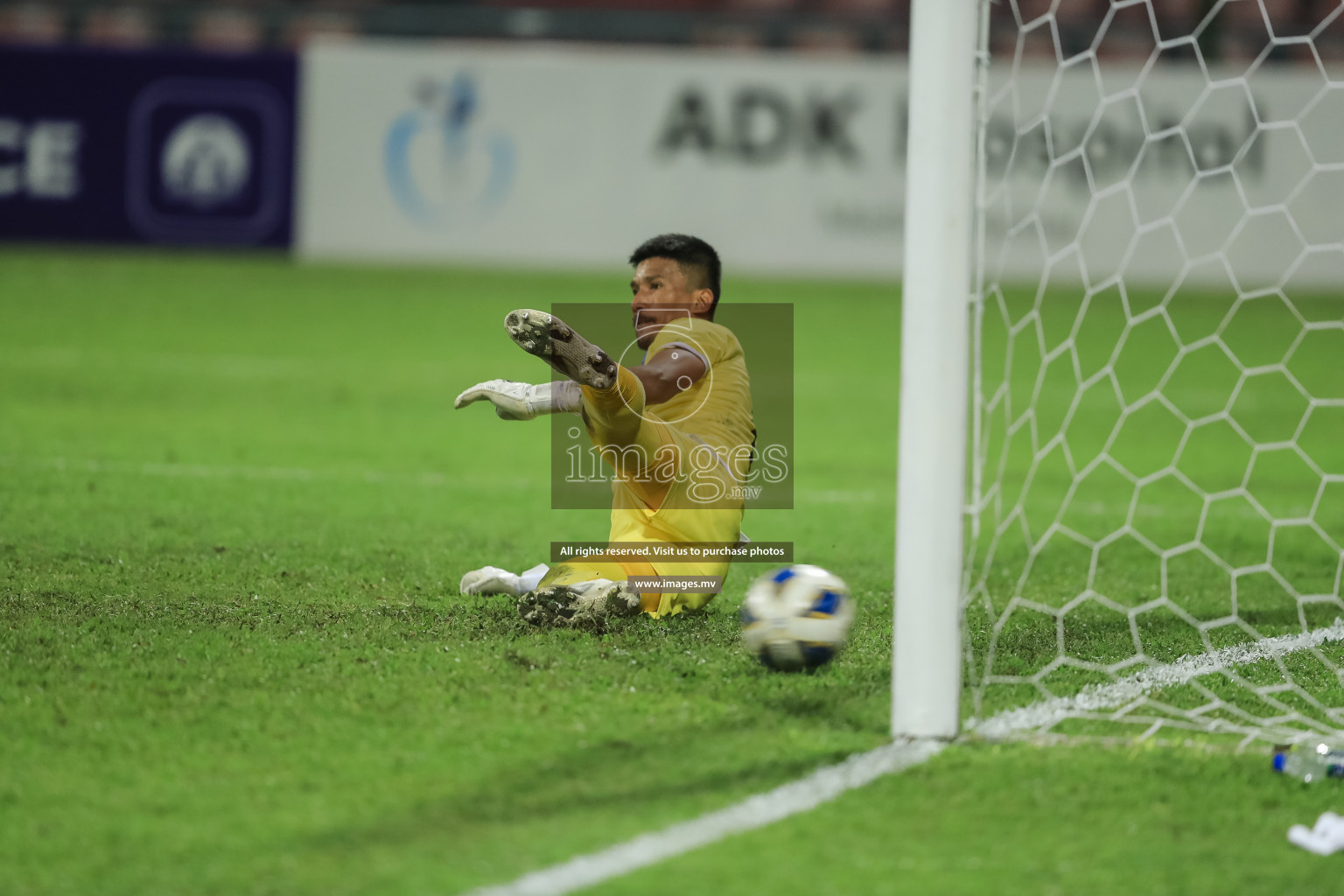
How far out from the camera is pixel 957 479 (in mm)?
2865

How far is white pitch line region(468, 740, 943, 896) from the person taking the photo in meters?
2.23

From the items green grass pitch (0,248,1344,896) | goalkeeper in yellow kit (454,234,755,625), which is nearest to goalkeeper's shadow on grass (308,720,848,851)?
green grass pitch (0,248,1344,896)

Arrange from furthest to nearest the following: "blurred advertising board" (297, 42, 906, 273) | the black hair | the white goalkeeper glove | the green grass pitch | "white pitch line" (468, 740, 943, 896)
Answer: "blurred advertising board" (297, 42, 906, 273) → the black hair → the white goalkeeper glove → the green grass pitch → "white pitch line" (468, 740, 943, 896)

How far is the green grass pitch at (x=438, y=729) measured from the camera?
7.67 ft

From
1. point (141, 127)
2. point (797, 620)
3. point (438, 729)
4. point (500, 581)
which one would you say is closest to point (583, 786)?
point (438, 729)

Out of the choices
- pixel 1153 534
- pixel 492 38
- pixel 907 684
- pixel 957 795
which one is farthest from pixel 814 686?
pixel 492 38

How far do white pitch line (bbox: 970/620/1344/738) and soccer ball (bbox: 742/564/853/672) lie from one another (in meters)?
0.47

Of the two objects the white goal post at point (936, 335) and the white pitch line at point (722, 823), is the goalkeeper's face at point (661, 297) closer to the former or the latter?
the white goal post at point (936, 335)

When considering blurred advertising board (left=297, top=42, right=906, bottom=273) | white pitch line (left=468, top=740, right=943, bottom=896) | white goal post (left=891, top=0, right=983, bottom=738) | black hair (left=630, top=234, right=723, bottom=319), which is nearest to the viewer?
white pitch line (left=468, top=740, right=943, bottom=896)

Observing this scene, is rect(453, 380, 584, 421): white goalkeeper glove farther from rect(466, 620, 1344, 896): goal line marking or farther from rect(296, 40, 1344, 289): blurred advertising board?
rect(296, 40, 1344, 289): blurred advertising board

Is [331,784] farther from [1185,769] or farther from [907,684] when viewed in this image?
[1185,769]

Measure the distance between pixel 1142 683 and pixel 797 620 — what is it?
0.84 m

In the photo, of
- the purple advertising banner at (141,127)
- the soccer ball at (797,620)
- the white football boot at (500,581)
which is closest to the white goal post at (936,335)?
the soccer ball at (797,620)

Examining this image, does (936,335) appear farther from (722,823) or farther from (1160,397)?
(1160,397)
